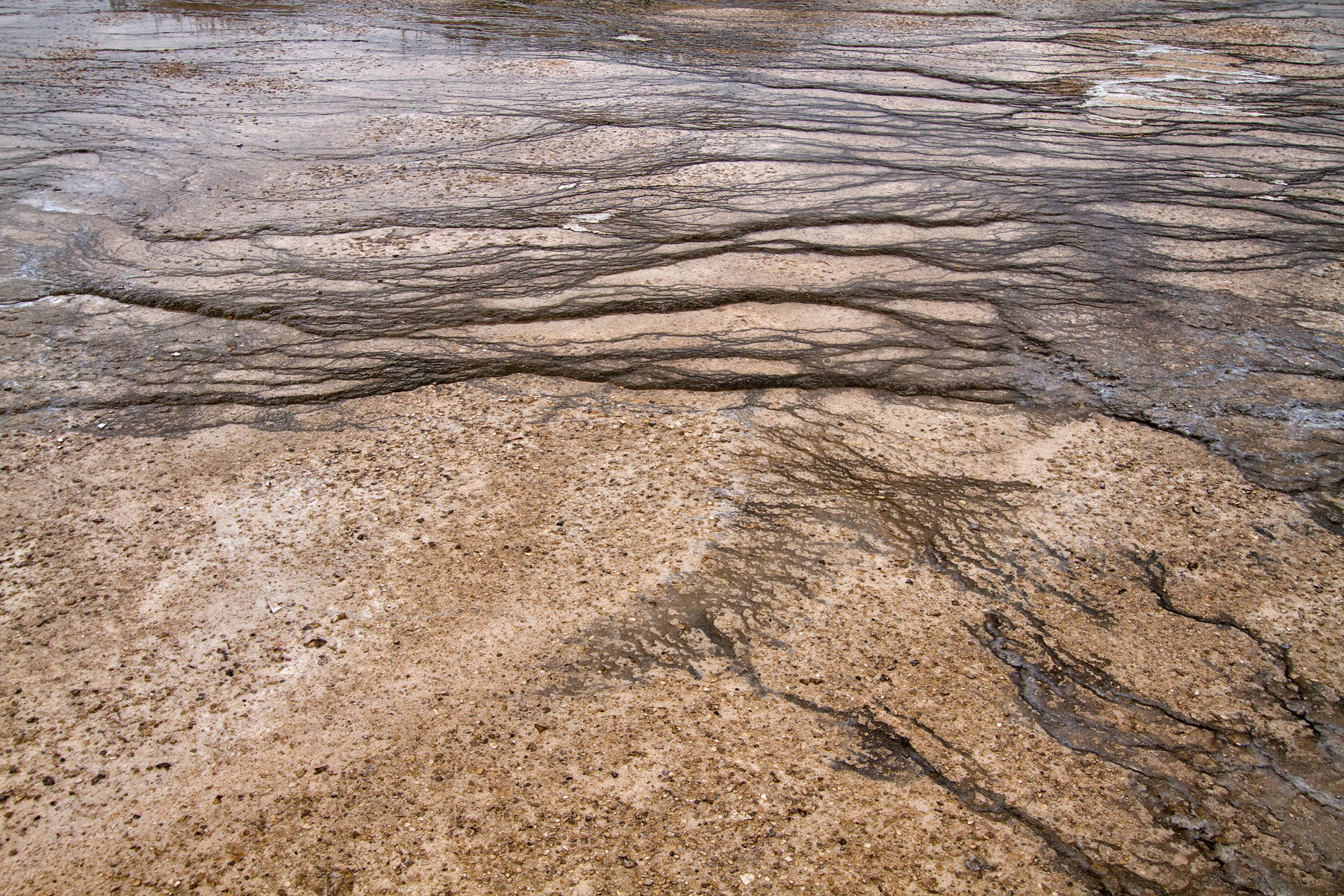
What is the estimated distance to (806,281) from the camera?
4215 mm

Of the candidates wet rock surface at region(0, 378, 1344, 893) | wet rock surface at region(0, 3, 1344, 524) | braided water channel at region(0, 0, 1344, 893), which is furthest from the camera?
wet rock surface at region(0, 3, 1344, 524)

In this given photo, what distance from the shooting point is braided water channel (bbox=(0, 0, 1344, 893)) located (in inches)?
86.5

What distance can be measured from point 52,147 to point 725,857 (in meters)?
6.69

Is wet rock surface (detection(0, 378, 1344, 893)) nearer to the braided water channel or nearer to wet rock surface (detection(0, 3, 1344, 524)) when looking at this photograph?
the braided water channel

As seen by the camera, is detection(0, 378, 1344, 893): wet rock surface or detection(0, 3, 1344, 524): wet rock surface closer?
detection(0, 378, 1344, 893): wet rock surface

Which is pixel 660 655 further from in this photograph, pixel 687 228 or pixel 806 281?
pixel 687 228

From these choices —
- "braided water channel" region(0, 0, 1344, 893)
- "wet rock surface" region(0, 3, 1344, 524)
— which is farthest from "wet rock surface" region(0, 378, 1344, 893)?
"wet rock surface" region(0, 3, 1344, 524)

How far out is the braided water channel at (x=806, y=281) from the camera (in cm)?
220

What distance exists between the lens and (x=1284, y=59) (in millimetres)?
9133

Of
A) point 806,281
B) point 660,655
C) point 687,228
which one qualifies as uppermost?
point 687,228

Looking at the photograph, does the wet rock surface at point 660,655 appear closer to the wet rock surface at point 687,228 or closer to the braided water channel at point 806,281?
the braided water channel at point 806,281

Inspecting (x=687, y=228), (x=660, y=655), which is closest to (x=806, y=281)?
(x=687, y=228)

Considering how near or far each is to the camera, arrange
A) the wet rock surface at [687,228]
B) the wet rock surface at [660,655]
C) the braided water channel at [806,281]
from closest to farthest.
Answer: the wet rock surface at [660,655] → the braided water channel at [806,281] → the wet rock surface at [687,228]

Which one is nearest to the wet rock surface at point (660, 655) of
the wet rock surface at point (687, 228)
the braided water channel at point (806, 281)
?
the braided water channel at point (806, 281)
